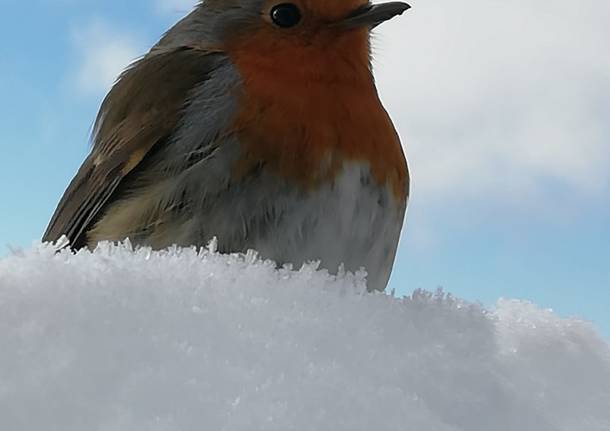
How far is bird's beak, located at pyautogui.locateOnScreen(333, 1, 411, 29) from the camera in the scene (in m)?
1.49

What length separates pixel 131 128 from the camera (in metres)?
1.63

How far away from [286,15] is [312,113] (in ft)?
0.79

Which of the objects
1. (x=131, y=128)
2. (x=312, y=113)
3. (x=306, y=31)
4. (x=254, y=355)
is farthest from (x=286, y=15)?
(x=254, y=355)

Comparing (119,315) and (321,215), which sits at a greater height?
(321,215)

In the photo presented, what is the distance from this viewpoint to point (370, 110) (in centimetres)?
145

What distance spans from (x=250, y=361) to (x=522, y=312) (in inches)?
13.6

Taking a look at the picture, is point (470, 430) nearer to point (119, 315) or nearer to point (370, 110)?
point (119, 315)

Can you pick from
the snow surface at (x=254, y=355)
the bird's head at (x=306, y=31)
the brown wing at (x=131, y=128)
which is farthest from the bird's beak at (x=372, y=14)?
the snow surface at (x=254, y=355)

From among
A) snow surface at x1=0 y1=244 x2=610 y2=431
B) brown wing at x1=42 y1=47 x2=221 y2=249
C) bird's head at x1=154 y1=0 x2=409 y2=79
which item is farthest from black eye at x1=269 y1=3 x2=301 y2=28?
snow surface at x1=0 y1=244 x2=610 y2=431

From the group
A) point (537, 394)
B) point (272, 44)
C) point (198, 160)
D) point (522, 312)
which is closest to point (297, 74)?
point (272, 44)

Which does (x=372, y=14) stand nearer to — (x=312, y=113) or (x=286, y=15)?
(x=286, y=15)

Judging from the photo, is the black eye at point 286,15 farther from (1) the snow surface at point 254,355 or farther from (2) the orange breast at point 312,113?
(1) the snow surface at point 254,355

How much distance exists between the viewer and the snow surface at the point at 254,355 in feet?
1.51

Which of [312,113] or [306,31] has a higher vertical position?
[306,31]
